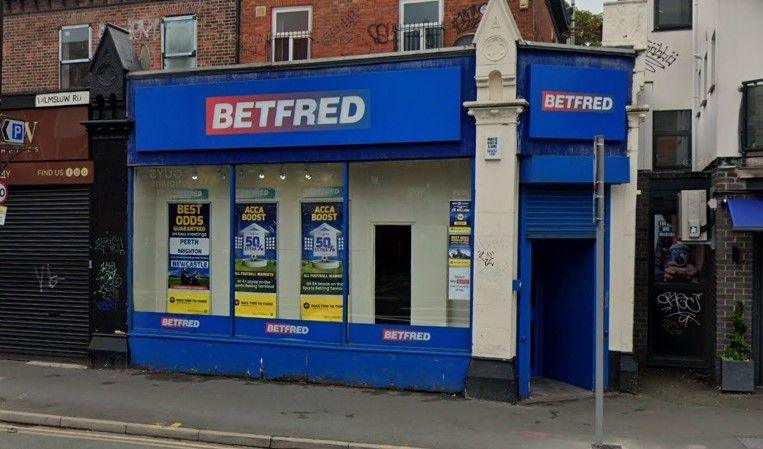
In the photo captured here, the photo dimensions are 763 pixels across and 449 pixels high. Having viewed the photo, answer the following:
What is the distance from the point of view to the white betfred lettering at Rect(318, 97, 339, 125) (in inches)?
423

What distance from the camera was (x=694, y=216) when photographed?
471 inches

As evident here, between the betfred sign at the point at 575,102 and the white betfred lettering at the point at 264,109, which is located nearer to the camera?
the betfred sign at the point at 575,102

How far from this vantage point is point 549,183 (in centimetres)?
1008

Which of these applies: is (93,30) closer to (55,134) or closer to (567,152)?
(55,134)

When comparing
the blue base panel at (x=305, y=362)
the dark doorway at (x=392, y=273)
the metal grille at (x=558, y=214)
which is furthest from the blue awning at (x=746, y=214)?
the dark doorway at (x=392, y=273)

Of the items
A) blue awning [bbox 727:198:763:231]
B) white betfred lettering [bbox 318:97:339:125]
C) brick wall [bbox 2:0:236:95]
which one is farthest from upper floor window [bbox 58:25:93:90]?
blue awning [bbox 727:198:763:231]

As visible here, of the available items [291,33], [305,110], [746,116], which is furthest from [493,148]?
[291,33]

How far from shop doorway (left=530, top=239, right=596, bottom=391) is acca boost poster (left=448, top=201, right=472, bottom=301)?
4.67 ft

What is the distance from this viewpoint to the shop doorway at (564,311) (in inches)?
419

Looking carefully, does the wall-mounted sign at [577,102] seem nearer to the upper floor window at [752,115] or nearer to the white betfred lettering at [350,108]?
the upper floor window at [752,115]

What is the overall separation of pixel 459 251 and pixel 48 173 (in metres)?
7.67

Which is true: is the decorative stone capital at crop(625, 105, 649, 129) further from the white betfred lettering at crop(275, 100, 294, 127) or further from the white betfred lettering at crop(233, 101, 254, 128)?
the white betfred lettering at crop(233, 101, 254, 128)

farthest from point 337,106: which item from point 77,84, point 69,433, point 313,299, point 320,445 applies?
point 77,84

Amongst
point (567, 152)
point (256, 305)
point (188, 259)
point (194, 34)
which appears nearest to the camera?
point (567, 152)
